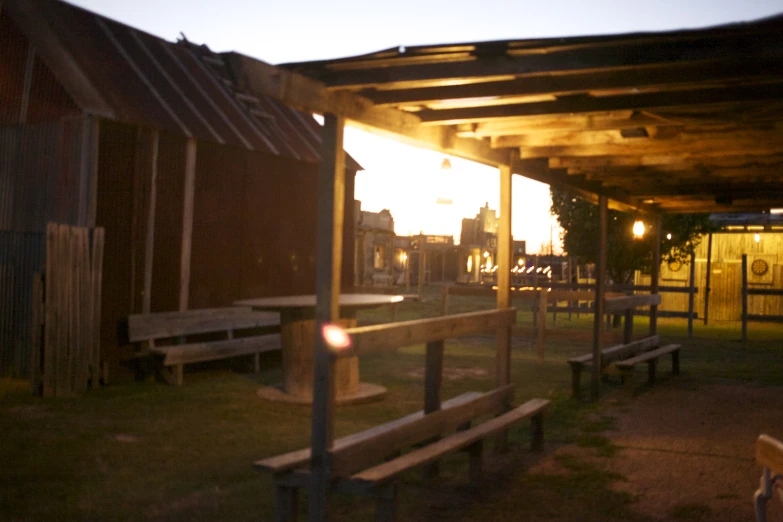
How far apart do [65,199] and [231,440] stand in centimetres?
515

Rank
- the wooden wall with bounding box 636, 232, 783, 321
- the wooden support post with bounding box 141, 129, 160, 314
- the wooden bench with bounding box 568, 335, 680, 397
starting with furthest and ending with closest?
the wooden wall with bounding box 636, 232, 783, 321 → the wooden support post with bounding box 141, 129, 160, 314 → the wooden bench with bounding box 568, 335, 680, 397

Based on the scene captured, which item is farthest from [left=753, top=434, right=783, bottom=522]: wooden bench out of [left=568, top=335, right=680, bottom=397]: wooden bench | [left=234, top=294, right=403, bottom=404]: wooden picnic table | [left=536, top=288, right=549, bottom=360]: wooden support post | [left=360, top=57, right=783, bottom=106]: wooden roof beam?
[left=536, top=288, right=549, bottom=360]: wooden support post

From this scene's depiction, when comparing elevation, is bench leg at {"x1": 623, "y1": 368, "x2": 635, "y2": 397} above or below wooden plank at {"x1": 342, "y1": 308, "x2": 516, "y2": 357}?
below

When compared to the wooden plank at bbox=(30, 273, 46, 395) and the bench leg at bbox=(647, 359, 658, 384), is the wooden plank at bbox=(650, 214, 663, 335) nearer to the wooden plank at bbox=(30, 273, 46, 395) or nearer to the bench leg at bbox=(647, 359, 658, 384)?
the bench leg at bbox=(647, 359, 658, 384)

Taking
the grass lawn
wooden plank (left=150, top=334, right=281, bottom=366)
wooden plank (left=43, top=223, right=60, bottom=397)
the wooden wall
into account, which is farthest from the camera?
the wooden wall

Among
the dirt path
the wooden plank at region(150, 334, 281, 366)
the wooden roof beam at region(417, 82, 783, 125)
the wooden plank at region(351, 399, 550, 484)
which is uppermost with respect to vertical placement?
the wooden roof beam at region(417, 82, 783, 125)

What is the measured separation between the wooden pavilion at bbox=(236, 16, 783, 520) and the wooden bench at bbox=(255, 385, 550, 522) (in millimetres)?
176

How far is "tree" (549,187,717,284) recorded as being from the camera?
21391 millimetres

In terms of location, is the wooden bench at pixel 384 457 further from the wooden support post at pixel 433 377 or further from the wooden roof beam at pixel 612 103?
the wooden roof beam at pixel 612 103

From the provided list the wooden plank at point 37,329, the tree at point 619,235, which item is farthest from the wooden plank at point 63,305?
the tree at point 619,235

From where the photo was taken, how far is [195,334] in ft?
41.9

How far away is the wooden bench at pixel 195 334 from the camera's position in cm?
1095

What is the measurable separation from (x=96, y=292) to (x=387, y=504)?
706 cm

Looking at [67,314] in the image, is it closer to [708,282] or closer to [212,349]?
[212,349]
